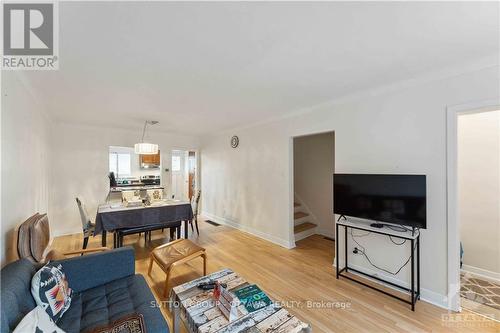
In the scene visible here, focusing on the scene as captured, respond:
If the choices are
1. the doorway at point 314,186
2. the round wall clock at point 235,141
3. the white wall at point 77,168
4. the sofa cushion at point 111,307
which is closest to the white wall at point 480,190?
the doorway at point 314,186

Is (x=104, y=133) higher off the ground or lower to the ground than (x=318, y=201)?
higher

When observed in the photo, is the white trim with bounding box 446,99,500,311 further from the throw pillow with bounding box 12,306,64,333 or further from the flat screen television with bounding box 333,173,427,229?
the throw pillow with bounding box 12,306,64,333

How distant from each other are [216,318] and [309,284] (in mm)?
1533

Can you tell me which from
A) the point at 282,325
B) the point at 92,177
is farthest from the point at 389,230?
the point at 92,177

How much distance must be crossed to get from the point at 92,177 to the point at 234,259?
3747 millimetres

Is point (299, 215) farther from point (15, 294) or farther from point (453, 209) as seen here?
point (15, 294)

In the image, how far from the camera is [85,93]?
8.75 ft

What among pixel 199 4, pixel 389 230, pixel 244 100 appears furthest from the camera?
pixel 244 100

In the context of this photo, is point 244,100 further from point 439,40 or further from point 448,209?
point 448,209

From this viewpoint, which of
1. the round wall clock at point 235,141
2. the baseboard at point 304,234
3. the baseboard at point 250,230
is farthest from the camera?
the round wall clock at point 235,141

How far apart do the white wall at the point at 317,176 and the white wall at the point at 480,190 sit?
189cm

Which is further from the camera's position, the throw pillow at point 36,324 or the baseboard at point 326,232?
the baseboard at point 326,232

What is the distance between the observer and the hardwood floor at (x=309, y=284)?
1.92 meters

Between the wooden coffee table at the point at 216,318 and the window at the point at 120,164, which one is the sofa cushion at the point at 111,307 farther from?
the window at the point at 120,164
